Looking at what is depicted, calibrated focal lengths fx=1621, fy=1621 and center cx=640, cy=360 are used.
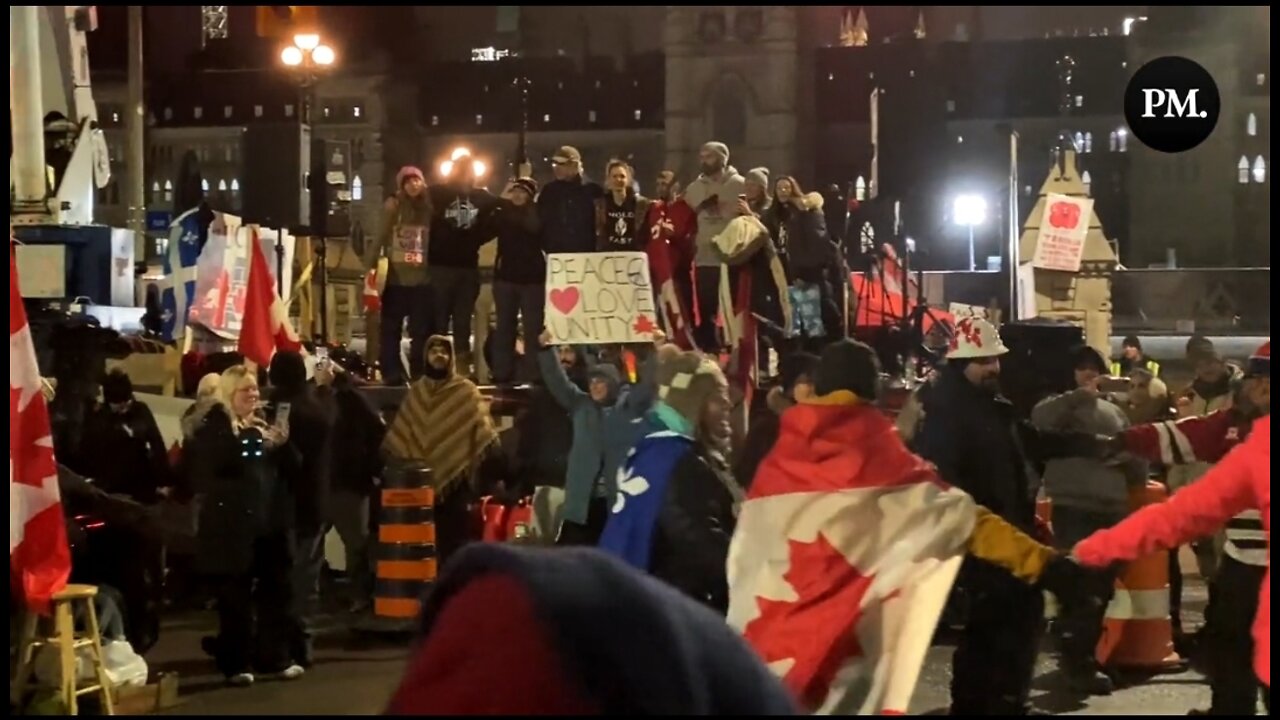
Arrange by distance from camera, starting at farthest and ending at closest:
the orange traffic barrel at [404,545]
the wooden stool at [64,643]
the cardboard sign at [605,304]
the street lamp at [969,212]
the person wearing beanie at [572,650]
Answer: the street lamp at [969,212], the cardboard sign at [605,304], the orange traffic barrel at [404,545], the wooden stool at [64,643], the person wearing beanie at [572,650]

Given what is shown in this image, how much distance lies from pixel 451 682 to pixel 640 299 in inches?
363

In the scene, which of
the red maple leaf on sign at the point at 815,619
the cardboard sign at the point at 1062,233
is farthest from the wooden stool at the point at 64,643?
the cardboard sign at the point at 1062,233

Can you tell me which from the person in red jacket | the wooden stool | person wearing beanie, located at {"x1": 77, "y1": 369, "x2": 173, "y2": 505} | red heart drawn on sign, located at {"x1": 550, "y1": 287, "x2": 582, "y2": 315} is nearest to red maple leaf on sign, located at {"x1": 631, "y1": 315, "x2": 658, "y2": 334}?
red heart drawn on sign, located at {"x1": 550, "y1": 287, "x2": 582, "y2": 315}

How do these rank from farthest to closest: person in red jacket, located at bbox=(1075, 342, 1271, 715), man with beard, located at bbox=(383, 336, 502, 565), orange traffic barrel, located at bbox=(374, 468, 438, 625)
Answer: man with beard, located at bbox=(383, 336, 502, 565), orange traffic barrel, located at bbox=(374, 468, 438, 625), person in red jacket, located at bbox=(1075, 342, 1271, 715)

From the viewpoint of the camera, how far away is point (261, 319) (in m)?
13.2

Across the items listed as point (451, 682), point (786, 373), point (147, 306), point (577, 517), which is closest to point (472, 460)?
point (577, 517)

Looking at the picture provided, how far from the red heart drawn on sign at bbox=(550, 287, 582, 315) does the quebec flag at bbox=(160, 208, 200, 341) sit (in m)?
5.42

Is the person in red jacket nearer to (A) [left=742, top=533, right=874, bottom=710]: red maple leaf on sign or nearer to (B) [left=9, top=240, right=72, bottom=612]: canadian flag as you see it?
(A) [left=742, top=533, right=874, bottom=710]: red maple leaf on sign

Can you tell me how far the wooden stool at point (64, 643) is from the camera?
23.8ft

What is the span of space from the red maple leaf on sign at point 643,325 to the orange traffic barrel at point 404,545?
169 cm

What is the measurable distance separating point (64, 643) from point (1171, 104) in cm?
624

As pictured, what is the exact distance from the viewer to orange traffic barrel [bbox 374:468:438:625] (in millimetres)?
9914

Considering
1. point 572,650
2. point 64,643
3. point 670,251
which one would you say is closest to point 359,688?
point 64,643

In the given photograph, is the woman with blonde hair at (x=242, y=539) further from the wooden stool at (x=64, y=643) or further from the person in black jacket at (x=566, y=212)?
the person in black jacket at (x=566, y=212)
